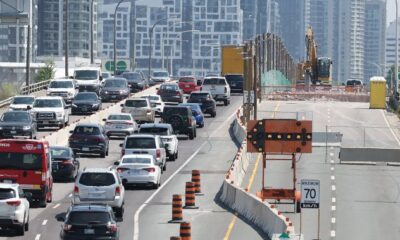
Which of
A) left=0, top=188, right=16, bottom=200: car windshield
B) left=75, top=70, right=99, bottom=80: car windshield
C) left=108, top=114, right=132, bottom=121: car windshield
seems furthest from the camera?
left=75, top=70, right=99, bottom=80: car windshield

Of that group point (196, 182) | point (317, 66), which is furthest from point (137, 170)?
point (317, 66)

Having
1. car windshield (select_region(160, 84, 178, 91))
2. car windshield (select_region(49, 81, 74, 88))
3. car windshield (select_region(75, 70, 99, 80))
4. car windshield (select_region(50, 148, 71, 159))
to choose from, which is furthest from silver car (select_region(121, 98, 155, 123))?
car windshield (select_region(50, 148, 71, 159))

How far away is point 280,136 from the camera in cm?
4962

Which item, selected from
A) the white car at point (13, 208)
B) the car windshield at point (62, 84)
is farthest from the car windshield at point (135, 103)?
the white car at point (13, 208)

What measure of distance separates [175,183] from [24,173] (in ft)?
37.6

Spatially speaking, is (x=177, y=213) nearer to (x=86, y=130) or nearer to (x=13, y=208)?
(x=13, y=208)

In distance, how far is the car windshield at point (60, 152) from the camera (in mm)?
52562

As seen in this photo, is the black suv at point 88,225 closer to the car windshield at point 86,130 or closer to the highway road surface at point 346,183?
the highway road surface at point 346,183

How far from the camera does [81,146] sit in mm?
61969

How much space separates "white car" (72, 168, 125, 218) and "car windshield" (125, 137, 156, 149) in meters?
13.0

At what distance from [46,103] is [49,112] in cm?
125

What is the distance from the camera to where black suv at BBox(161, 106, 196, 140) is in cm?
7312

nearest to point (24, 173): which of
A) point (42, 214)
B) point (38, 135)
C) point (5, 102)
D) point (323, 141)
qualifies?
point (42, 214)

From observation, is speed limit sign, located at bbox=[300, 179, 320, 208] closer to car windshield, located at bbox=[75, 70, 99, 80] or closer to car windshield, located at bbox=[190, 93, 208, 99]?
car windshield, located at bbox=[190, 93, 208, 99]
